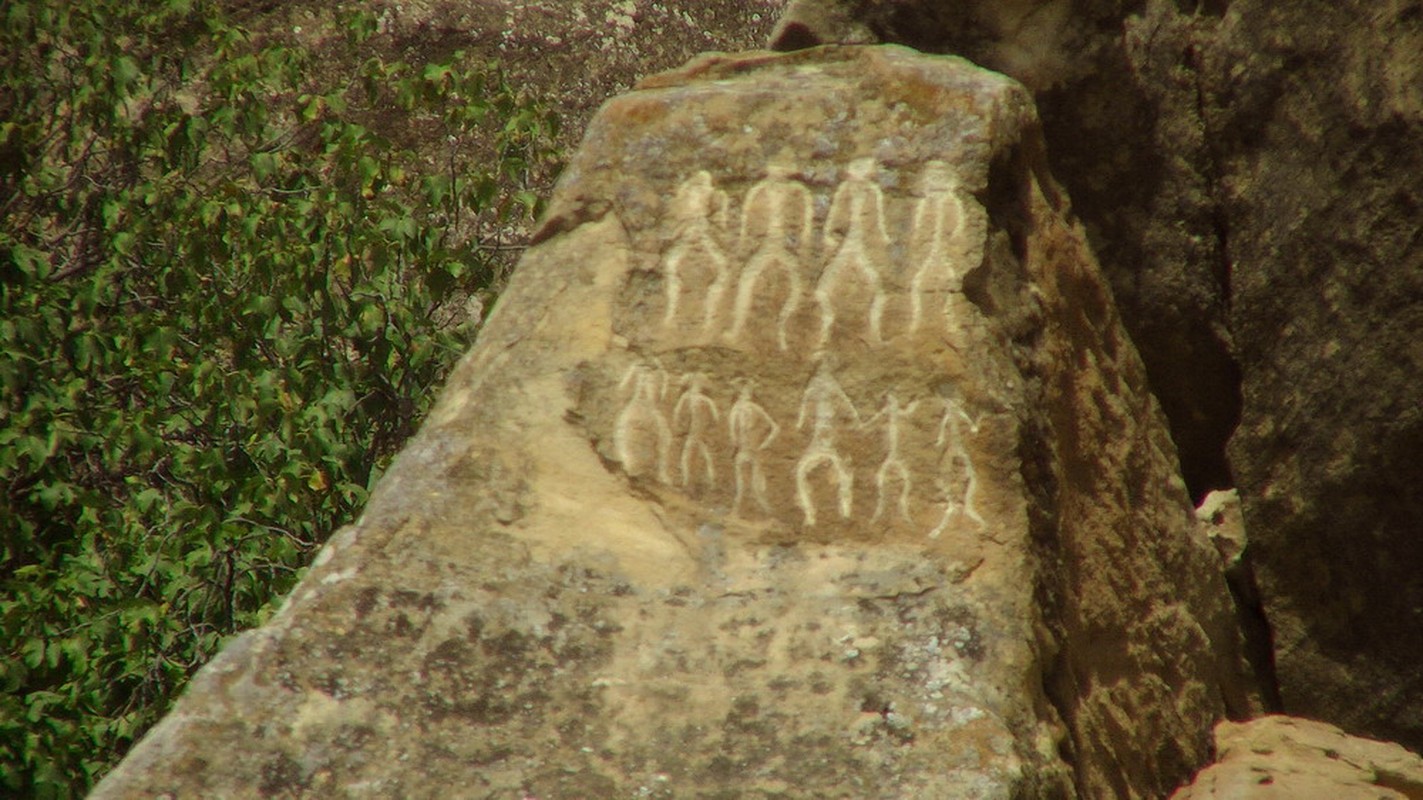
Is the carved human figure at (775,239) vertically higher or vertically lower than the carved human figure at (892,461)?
higher

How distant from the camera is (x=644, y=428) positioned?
10.0 feet

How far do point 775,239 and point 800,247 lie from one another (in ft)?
0.19

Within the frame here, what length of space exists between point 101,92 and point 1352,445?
153 inches

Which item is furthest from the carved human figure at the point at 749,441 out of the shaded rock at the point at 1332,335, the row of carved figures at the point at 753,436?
the shaded rock at the point at 1332,335

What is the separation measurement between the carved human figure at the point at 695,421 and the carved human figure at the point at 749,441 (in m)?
0.04

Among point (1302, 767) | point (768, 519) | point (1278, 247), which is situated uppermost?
point (1278, 247)

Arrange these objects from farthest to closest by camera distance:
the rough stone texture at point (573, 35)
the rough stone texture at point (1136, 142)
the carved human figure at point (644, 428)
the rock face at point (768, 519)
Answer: the rough stone texture at point (573, 35)
the rough stone texture at point (1136, 142)
the carved human figure at point (644, 428)
the rock face at point (768, 519)

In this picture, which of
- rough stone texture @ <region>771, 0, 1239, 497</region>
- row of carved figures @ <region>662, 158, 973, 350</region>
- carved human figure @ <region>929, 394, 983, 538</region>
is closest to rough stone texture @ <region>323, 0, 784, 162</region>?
rough stone texture @ <region>771, 0, 1239, 497</region>

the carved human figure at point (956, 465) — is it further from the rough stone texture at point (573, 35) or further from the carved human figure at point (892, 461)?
the rough stone texture at point (573, 35)

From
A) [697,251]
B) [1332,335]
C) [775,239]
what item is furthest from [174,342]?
[1332,335]

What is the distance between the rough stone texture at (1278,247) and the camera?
335 centimetres

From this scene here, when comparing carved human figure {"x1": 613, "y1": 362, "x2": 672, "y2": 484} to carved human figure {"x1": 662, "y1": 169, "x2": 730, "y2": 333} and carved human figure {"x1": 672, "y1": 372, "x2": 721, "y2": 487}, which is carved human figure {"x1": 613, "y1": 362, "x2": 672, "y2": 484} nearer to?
carved human figure {"x1": 672, "y1": 372, "x2": 721, "y2": 487}

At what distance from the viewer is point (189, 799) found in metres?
2.50

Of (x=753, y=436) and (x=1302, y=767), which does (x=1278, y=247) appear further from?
(x=753, y=436)
